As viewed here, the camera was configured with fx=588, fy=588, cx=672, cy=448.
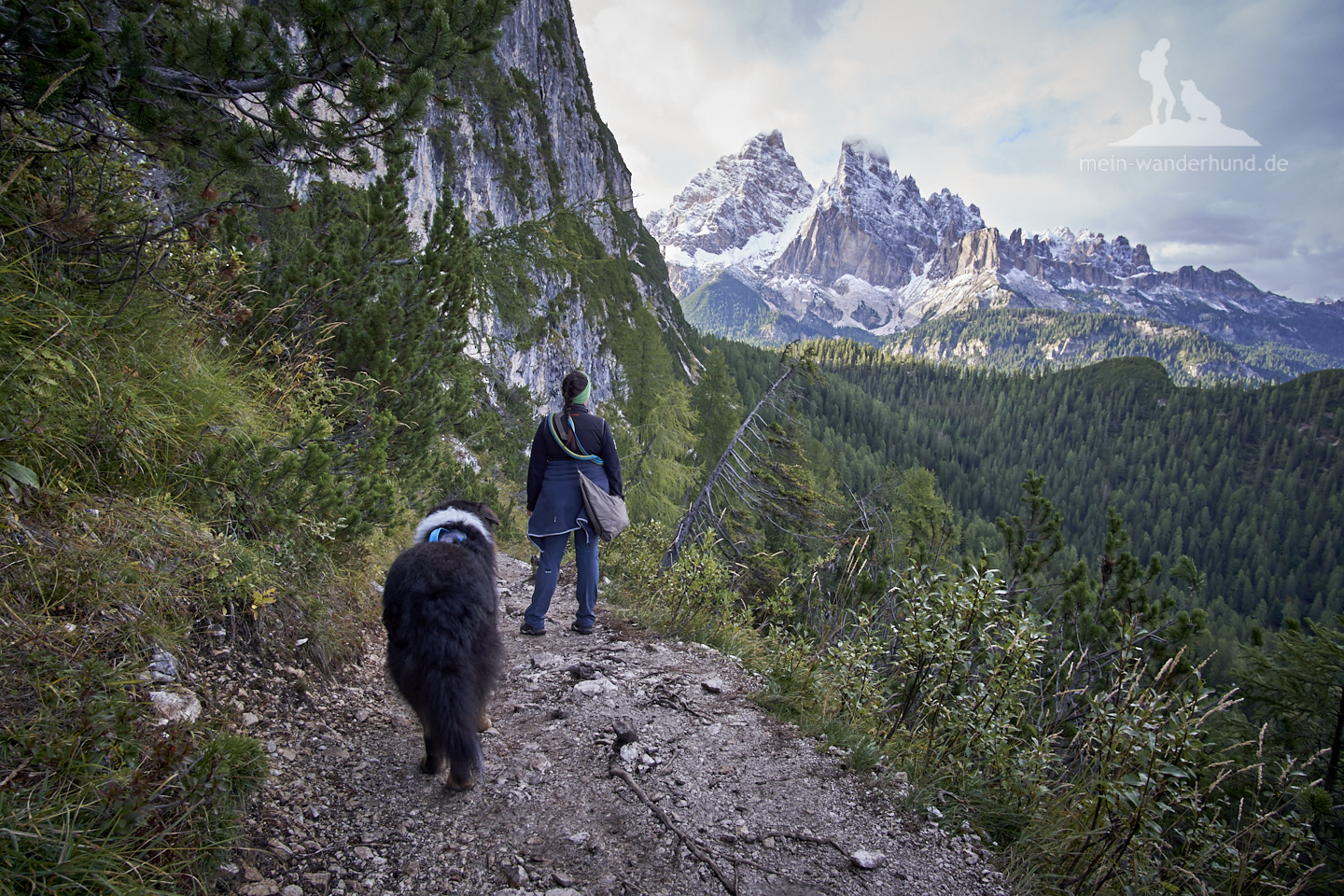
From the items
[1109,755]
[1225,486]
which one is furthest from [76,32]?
[1225,486]

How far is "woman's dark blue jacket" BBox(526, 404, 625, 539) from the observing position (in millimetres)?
4812

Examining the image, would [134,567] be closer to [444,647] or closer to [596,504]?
[444,647]

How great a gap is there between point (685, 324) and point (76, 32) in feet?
260

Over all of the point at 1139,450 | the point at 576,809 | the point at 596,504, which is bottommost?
the point at 576,809

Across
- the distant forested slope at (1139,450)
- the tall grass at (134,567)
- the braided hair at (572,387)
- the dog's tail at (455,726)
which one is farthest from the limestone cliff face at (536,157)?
the distant forested slope at (1139,450)

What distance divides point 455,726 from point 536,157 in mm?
47695

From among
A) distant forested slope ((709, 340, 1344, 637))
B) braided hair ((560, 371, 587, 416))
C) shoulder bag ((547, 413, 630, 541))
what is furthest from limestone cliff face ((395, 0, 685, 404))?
distant forested slope ((709, 340, 1344, 637))

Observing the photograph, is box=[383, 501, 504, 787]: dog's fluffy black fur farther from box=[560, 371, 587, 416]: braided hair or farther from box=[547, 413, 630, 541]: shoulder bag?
box=[560, 371, 587, 416]: braided hair

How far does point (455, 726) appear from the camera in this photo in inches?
105

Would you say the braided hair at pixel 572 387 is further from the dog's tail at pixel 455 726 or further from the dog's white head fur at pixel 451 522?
the dog's tail at pixel 455 726

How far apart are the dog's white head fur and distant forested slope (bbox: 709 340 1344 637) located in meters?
64.2

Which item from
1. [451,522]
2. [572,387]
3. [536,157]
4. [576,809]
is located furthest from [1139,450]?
[576,809]

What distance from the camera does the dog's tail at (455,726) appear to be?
2.68m

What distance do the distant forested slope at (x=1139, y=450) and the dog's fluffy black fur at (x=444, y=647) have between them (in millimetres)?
64963
